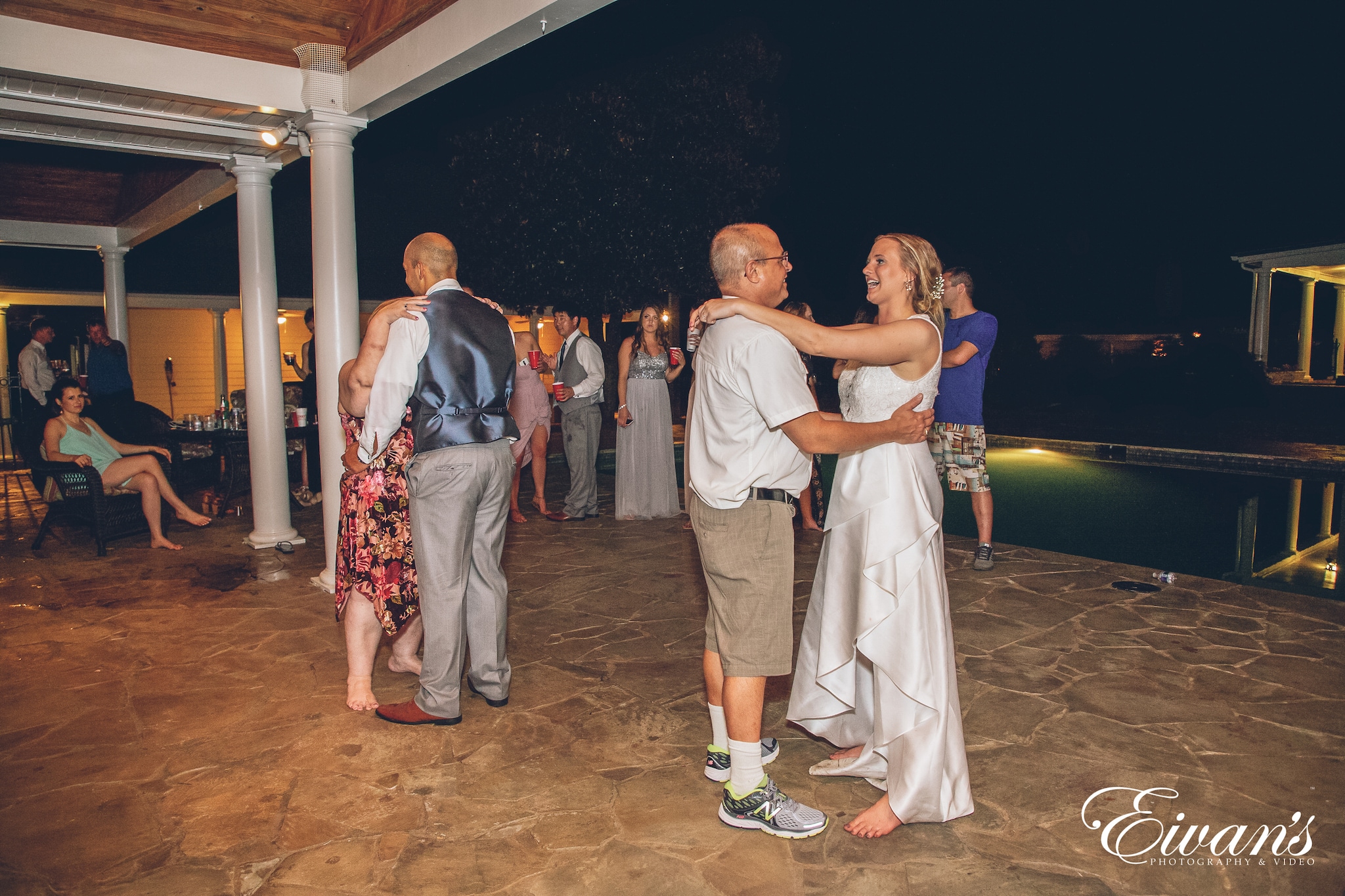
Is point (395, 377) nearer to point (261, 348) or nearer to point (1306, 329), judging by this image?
point (261, 348)

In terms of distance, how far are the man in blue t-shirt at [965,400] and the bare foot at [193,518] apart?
6516 mm

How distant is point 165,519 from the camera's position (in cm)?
795

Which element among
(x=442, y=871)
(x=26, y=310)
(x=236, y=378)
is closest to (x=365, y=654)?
(x=442, y=871)

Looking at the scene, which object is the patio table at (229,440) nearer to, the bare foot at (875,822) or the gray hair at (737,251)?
the gray hair at (737,251)

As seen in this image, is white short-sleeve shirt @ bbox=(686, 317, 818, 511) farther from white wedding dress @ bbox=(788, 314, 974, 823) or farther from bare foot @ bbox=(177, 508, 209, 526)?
bare foot @ bbox=(177, 508, 209, 526)

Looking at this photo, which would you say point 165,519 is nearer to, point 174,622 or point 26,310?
point 174,622

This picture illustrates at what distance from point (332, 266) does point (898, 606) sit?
14.4 feet

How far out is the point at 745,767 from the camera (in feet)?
9.12

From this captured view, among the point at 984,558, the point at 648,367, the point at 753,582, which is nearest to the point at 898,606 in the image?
the point at 753,582

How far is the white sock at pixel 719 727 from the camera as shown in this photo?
120 inches

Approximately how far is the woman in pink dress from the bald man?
11.6 ft

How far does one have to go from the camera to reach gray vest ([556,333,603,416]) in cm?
786

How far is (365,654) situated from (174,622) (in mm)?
2146

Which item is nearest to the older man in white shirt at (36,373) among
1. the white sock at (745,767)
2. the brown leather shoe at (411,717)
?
the brown leather shoe at (411,717)
